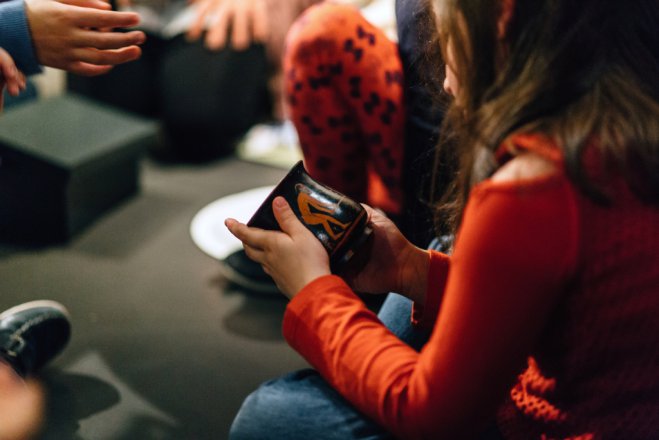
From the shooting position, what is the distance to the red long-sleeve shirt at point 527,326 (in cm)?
51

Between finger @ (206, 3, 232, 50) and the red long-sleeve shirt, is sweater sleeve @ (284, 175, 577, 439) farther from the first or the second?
finger @ (206, 3, 232, 50)

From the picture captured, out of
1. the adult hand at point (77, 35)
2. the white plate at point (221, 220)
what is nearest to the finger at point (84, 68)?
the adult hand at point (77, 35)

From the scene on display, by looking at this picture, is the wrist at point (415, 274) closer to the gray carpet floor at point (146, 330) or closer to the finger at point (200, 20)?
the gray carpet floor at point (146, 330)

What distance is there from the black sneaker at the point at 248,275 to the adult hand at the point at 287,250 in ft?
2.04

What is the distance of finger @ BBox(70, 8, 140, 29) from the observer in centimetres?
85

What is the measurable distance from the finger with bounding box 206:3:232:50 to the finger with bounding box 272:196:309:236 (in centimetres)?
126

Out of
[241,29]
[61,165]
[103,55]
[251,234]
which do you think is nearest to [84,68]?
[103,55]

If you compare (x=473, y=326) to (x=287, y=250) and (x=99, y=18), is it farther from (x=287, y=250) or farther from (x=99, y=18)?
(x=99, y=18)

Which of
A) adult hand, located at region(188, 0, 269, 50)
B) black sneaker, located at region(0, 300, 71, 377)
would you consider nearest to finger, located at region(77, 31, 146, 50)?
black sneaker, located at region(0, 300, 71, 377)

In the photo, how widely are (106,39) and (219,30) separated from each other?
102 centimetres

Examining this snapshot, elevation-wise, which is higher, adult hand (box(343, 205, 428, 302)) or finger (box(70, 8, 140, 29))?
finger (box(70, 8, 140, 29))

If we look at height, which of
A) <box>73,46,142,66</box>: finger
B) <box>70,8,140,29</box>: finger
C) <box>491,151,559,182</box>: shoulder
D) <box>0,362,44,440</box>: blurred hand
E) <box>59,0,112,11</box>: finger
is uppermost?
<box>59,0,112,11</box>: finger

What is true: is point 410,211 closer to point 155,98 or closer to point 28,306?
point 28,306

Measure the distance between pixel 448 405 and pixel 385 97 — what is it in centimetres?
68
